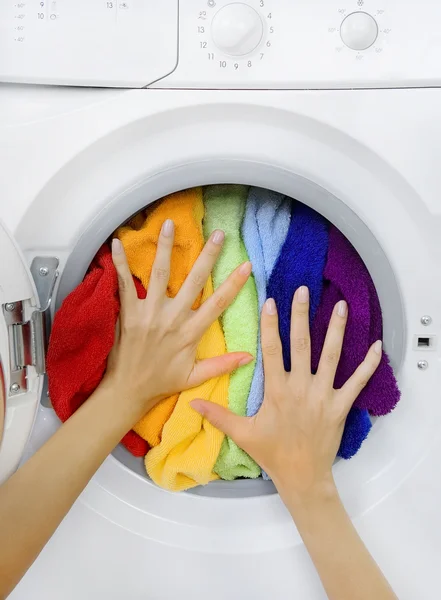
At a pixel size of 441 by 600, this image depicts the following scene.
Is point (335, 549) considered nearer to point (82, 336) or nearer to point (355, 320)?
point (355, 320)

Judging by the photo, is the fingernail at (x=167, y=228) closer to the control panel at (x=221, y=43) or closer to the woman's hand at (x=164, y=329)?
the woman's hand at (x=164, y=329)

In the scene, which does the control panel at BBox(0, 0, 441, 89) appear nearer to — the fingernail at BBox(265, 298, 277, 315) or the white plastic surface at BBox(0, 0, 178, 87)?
the white plastic surface at BBox(0, 0, 178, 87)

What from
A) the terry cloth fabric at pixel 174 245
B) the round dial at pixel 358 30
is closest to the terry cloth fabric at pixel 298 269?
the terry cloth fabric at pixel 174 245

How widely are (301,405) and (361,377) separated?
81 mm

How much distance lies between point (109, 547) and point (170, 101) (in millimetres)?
564

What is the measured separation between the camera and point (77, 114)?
2.03ft

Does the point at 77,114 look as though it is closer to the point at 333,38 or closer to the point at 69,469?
the point at 333,38

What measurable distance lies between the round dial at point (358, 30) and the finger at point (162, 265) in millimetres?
279

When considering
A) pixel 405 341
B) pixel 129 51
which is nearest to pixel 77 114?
pixel 129 51

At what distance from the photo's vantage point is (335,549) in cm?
66

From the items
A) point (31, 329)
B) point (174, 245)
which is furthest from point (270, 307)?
point (31, 329)

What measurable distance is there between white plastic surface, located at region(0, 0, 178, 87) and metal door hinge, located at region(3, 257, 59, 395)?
0.71ft

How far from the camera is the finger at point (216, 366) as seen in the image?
0.70m

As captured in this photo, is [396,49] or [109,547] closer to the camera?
[396,49]
